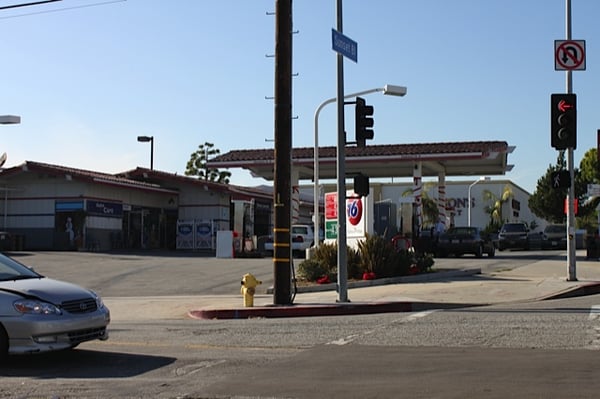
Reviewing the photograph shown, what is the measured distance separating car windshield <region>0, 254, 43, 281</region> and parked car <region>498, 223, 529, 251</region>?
39.1 m

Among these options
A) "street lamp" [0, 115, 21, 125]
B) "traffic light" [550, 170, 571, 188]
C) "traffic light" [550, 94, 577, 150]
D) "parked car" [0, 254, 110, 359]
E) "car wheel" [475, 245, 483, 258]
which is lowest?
"parked car" [0, 254, 110, 359]

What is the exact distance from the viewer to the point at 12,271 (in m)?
10.2

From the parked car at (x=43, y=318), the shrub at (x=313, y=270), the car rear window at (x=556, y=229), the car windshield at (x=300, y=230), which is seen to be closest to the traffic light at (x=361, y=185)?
the shrub at (x=313, y=270)

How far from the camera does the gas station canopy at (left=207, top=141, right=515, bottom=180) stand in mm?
39397

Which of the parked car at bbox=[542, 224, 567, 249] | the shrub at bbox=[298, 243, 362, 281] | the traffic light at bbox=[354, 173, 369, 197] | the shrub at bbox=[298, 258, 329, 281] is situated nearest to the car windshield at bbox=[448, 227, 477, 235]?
the shrub at bbox=[298, 243, 362, 281]

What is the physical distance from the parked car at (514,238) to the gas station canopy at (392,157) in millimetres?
3656

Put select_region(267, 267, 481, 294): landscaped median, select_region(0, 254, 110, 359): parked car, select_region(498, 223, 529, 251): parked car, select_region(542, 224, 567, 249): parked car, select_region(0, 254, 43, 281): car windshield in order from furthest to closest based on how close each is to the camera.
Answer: select_region(498, 223, 529, 251): parked car < select_region(542, 224, 567, 249): parked car < select_region(267, 267, 481, 294): landscaped median < select_region(0, 254, 43, 281): car windshield < select_region(0, 254, 110, 359): parked car

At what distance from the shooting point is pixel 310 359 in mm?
9227

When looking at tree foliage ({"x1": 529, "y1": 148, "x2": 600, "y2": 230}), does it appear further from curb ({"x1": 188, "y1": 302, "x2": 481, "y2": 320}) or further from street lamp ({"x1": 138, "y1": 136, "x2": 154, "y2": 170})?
curb ({"x1": 188, "y1": 302, "x2": 481, "y2": 320})

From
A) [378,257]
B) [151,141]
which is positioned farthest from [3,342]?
[151,141]

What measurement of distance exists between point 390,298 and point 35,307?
29.7ft

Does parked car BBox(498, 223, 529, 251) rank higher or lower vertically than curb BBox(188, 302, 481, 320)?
higher

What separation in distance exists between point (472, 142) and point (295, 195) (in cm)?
957

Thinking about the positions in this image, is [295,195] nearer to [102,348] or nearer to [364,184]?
[364,184]
